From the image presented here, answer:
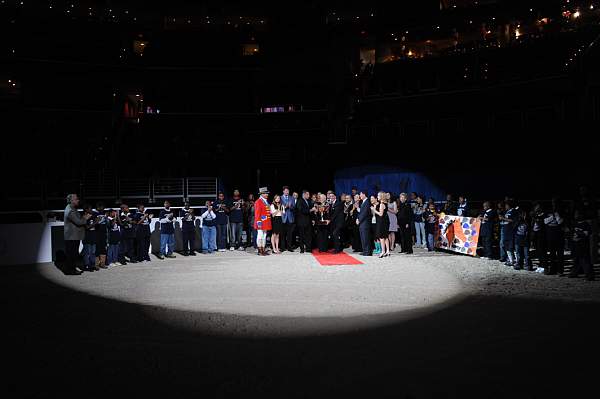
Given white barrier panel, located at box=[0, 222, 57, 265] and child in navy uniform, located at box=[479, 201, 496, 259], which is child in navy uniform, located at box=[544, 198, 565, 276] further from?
white barrier panel, located at box=[0, 222, 57, 265]

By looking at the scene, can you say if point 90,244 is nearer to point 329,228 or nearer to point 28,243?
point 28,243

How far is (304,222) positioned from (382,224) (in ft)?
9.69

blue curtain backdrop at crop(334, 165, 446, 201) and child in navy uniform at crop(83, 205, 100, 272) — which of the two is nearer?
child in navy uniform at crop(83, 205, 100, 272)

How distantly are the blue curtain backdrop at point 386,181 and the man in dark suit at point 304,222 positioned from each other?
25.3 feet

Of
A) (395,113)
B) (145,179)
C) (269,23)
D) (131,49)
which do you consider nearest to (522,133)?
(395,113)

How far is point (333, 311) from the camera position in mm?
7676

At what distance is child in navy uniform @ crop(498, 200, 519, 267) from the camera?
39.3ft

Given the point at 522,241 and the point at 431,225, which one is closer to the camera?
the point at 522,241

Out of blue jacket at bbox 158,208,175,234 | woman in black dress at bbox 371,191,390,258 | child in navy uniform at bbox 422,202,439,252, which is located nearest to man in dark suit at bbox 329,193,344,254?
woman in black dress at bbox 371,191,390,258

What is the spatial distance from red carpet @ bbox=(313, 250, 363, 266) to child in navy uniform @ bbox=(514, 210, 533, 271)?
4.05m

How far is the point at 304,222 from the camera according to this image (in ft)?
52.6

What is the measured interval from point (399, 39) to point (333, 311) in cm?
2902

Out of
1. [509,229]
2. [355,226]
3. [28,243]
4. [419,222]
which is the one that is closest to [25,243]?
[28,243]

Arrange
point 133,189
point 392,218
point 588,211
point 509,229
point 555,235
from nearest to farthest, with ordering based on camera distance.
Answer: point 588,211 → point 555,235 → point 509,229 → point 392,218 → point 133,189
